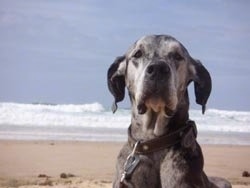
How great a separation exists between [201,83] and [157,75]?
0.61 meters

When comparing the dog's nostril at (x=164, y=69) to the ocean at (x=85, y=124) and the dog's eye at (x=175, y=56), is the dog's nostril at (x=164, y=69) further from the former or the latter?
the ocean at (x=85, y=124)

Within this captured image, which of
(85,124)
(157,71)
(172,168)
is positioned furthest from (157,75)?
(85,124)

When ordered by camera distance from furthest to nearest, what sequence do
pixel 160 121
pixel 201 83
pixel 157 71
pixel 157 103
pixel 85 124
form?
pixel 85 124
pixel 201 83
pixel 160 121
pixel 157 103
pixel 157 71

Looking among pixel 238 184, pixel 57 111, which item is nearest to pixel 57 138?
pixel 238 184

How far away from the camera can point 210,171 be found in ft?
31.1

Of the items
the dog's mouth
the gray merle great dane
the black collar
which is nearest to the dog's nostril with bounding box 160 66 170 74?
the gray merle great dane

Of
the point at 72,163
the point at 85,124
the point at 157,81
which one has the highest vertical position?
the point at 157,81

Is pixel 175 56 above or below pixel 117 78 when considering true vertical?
above

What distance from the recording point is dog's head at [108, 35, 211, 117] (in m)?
3.69

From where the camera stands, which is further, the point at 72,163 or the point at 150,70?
the point at 72,163

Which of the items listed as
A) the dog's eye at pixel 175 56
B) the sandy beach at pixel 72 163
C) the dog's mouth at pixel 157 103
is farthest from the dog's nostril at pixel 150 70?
the sandy beach at pixel 72 163

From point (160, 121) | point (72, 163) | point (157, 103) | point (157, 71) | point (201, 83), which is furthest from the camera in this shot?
point (72, 163)

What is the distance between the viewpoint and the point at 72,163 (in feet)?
31.9

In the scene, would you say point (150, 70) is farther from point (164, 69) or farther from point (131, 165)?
point (131, 165)
